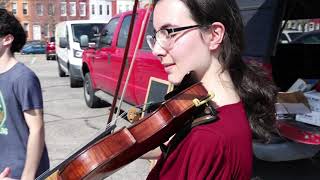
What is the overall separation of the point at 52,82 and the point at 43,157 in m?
12.6

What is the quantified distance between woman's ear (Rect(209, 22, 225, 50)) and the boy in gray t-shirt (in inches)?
52.3

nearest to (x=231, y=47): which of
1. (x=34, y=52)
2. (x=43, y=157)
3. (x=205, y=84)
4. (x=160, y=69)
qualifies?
(x=205, y=84)

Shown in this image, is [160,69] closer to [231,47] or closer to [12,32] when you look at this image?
[12,32]

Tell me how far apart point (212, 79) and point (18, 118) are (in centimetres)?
141

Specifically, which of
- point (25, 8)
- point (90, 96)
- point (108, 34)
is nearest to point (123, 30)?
point (108, 34)

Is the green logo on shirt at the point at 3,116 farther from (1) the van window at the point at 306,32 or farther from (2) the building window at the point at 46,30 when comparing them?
(2) the building window at the point at 46,30

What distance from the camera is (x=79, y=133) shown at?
7.10 m

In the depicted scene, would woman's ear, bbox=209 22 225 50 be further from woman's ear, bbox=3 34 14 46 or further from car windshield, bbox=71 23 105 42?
car windshield, bbox=71 23 105 42

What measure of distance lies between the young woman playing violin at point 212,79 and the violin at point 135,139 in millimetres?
54

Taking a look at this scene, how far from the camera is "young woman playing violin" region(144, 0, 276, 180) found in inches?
43.4

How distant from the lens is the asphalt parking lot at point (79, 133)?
→ 4.77 m

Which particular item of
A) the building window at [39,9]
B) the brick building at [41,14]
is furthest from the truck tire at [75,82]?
the building window at [39,9]

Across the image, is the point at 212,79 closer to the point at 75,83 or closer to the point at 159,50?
the point at 159,50

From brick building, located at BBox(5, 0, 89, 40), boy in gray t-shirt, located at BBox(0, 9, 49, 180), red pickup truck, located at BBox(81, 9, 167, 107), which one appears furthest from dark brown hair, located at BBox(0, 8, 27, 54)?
brick building, located at BBox(5, 0, 89, 40)
